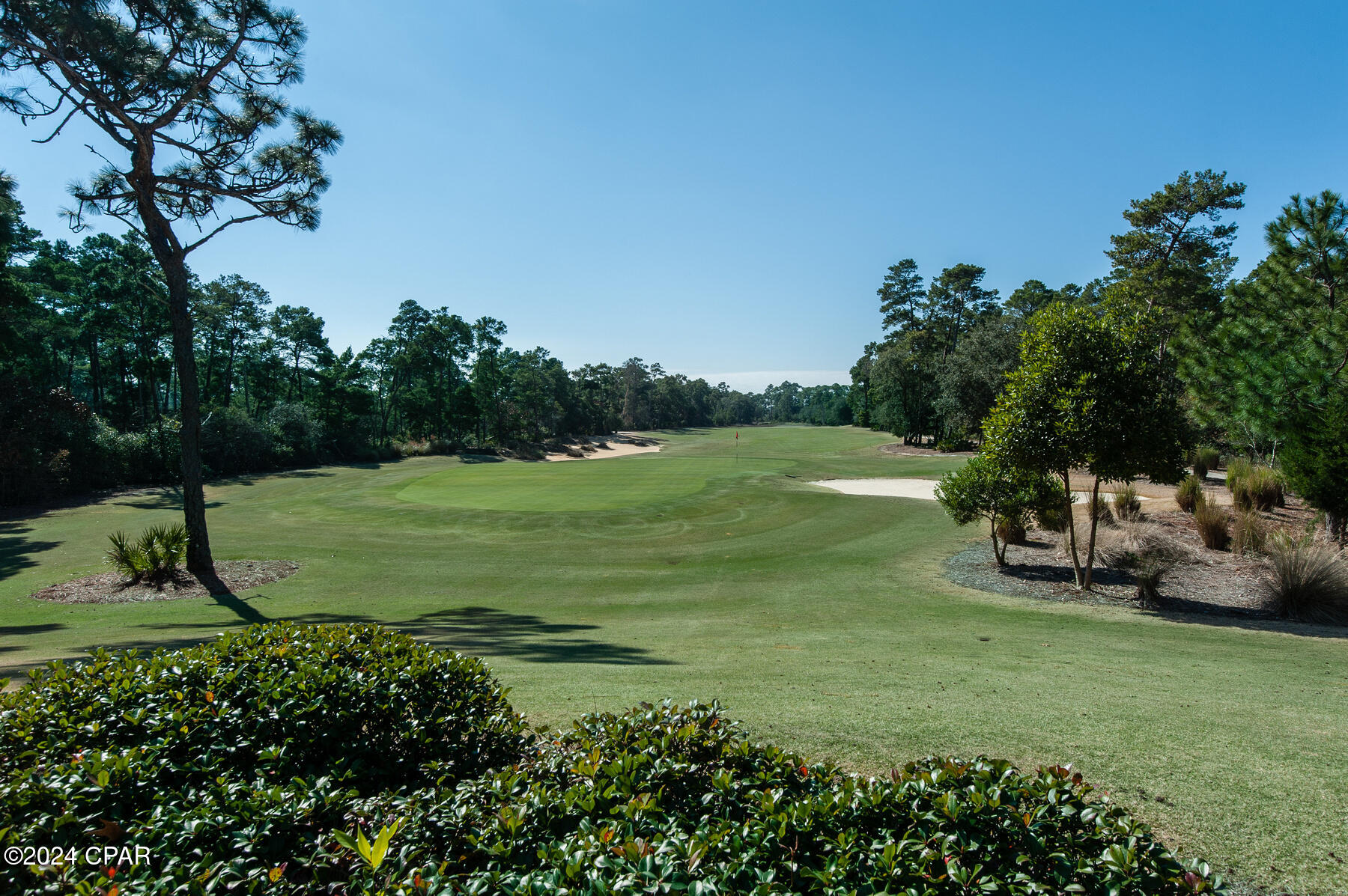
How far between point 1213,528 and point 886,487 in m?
16.0

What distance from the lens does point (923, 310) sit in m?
67.8

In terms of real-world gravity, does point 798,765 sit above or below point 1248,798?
above

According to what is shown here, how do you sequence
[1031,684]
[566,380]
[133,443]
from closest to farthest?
[1031,684]
[133,443]
[566,380]

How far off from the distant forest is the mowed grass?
680 cm

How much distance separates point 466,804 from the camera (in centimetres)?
276

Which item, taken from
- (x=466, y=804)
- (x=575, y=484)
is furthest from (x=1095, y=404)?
(x=575, y=484)

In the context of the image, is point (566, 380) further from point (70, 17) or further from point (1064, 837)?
point (1064, 837)

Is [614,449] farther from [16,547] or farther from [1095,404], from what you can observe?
[1095,404]

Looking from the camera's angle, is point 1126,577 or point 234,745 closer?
point 234,745

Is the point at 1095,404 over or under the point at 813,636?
over

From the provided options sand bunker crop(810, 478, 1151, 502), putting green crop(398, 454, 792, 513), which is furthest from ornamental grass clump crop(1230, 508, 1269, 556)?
putting green crop(398, 454, 792, 513)

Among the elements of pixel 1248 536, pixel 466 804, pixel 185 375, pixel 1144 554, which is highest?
pixel 185 375

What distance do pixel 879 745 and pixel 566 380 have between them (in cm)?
7914

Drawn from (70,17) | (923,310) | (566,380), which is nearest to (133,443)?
(70,17)
